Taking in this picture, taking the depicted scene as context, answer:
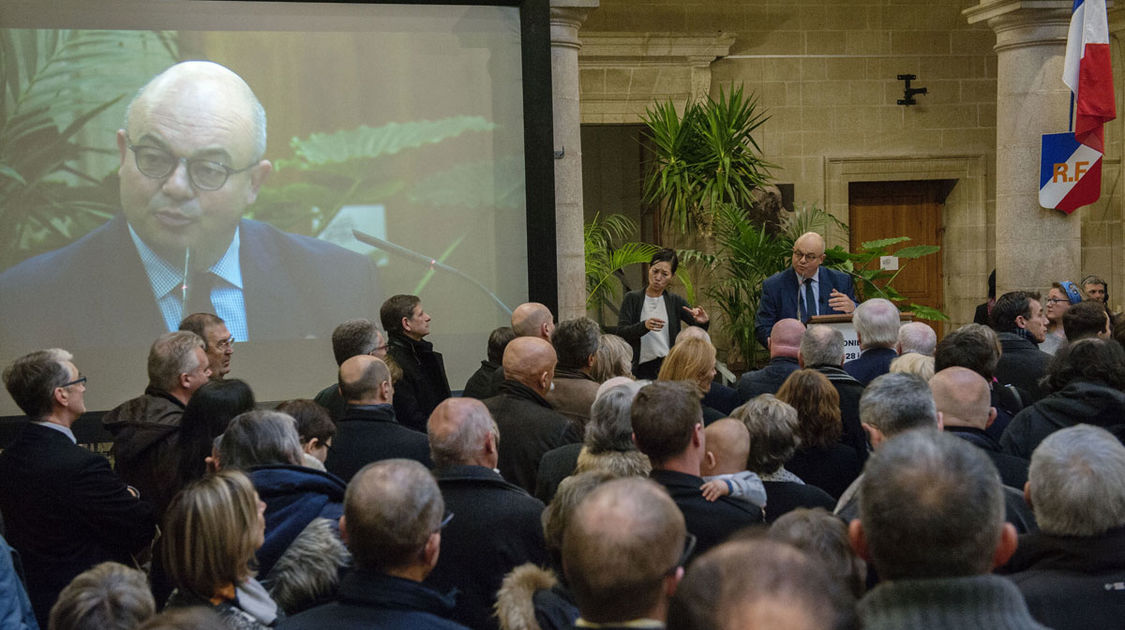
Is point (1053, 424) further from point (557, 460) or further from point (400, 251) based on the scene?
point (400, 251)

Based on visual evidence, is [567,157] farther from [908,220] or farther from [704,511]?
[908,220]

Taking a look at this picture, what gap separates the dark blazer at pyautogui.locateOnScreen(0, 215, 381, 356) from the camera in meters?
6.52

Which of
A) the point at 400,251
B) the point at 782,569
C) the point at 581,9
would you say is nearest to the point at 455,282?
the point at 400,251

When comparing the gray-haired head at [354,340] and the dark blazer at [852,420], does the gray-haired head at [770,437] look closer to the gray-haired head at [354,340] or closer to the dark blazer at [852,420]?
the dark blazer at [852,420]

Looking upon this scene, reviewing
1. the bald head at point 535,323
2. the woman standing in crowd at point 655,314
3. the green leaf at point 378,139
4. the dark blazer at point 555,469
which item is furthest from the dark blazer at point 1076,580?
the green leaf at point 378,139

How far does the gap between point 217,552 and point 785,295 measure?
189 inches

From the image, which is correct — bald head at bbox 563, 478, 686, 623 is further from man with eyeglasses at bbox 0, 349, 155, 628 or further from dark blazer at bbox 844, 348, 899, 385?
dark blazer at bbox 844, 348, 899, 385

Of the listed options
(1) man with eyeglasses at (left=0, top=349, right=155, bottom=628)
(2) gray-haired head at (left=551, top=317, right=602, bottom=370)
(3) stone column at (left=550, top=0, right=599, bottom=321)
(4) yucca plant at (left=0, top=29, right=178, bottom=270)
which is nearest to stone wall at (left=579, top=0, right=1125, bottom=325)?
(3) stone column at (left=550, top=0, right=599, bottom=321)

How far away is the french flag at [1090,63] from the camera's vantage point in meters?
7.42

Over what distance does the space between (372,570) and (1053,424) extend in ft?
8.15

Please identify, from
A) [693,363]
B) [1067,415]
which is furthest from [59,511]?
[1067,415]

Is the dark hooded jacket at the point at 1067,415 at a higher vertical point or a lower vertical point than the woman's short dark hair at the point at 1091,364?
lower

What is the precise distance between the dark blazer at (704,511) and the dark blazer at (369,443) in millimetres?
1178

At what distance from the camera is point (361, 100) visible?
276 inches
